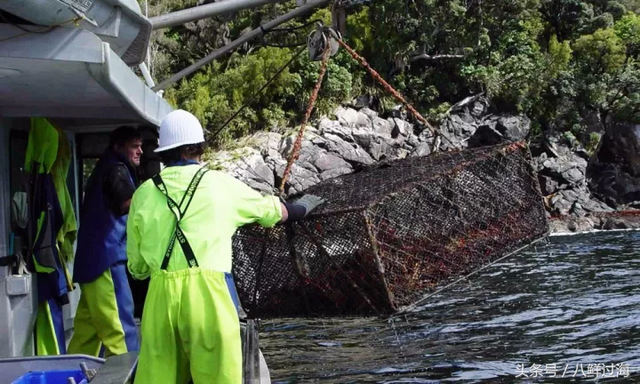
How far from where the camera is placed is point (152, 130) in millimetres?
5891

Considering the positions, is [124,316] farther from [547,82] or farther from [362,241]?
[547,82]

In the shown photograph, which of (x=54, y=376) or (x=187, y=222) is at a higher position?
(x=187, y=222)

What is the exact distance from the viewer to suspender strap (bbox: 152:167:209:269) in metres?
3.32

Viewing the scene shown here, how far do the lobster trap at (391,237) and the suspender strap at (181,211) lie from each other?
166cm

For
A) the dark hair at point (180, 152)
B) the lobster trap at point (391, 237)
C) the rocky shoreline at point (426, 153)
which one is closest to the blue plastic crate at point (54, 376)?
the dark hair at point (180, 152)

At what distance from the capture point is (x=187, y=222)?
338 cm

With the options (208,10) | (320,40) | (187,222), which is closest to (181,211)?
(187,222)

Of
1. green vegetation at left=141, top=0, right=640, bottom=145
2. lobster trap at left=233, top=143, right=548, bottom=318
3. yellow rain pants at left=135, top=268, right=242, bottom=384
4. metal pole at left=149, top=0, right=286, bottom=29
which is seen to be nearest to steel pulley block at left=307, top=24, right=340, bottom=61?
metal pole at left=149, top=0, right=286, bottom=29

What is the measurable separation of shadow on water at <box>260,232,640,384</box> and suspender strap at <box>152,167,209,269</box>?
7.98 ft

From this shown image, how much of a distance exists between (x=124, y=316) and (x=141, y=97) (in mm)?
1444

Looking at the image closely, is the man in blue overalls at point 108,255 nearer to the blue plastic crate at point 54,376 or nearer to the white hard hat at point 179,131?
the blue plastic crate at point 54,376

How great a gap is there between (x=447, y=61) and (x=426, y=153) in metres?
8.92

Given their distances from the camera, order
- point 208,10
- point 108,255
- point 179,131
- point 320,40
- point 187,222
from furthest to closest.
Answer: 1. point 208,10
2. point 320,40
3. point 108,255
4. point 179,131
5. point 187,222

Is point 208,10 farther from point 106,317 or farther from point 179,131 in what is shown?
point 179,131
